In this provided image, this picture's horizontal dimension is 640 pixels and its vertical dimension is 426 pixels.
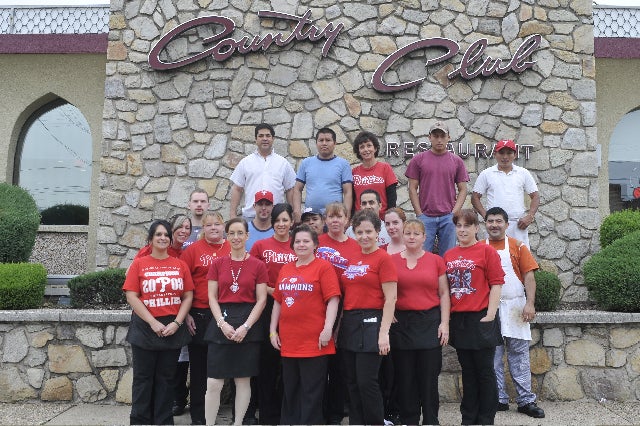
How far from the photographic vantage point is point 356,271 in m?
4.19

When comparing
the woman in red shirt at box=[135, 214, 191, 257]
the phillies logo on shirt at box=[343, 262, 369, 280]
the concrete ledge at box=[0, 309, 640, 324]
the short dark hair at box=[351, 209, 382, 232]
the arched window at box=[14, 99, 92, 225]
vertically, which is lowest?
the concrete ledge at box=[0, 309, 640, 324]

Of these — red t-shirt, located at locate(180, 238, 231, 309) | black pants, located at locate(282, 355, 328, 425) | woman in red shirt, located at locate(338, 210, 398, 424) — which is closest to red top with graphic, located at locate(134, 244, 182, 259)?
red t-shirt, located at locate(180, 238, 231, 309)

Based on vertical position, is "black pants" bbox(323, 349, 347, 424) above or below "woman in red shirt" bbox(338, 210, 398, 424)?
below

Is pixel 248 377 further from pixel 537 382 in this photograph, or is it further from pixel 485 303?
pixel 537 382

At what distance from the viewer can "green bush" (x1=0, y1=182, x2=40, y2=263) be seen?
283 inches

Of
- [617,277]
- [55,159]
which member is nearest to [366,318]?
[617,277]

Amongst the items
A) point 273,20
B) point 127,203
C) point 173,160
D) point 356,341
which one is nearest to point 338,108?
point 273,20

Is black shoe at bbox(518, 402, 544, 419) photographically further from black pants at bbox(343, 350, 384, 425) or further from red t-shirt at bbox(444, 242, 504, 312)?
black pants at bbox(343, 350, 384, 425)

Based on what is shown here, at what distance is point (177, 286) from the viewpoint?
14.8 ft

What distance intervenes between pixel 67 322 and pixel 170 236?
1.79 meters

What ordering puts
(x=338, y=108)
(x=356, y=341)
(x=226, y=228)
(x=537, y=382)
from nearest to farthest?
1. (x=356, y=341)
2. (x=226, y=228)
3. (x=537, y=382)
4. (x=338, y=108)

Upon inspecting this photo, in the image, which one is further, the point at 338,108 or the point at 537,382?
the point at 338,108

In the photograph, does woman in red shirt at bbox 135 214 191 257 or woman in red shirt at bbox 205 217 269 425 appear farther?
woman in red shirt at bbox 135 214 191 257

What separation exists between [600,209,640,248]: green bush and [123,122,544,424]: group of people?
10.6ft
